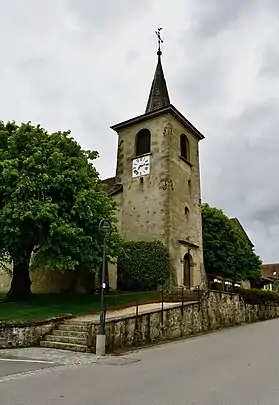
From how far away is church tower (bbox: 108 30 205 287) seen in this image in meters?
28.6

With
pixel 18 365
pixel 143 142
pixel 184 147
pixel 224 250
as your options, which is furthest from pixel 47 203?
pixel 224 250

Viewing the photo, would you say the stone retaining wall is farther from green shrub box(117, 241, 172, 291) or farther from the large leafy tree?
green shrub box(117, 241, 172, 291)

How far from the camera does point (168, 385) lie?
28.4ft

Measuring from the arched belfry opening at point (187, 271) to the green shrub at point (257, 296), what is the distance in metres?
3.42

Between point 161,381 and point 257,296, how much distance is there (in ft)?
76.4

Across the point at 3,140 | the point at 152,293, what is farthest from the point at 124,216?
the point at 3,140

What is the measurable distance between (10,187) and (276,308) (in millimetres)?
25113

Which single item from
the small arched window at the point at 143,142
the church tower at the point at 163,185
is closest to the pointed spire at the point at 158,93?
the church tower at the point at 163,185

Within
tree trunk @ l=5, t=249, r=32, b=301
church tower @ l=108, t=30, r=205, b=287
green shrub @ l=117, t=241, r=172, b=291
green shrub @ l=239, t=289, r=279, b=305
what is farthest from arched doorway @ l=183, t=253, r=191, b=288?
tree trunk @ l=5, t=249, r=32, b=301

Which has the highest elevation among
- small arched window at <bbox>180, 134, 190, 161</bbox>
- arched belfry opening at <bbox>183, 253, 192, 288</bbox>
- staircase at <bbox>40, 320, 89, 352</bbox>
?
small arched window at <bbox>180, 134, 190, 161</bbox>

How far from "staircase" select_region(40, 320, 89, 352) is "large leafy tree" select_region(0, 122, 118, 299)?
114 inches

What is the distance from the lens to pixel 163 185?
29062mm

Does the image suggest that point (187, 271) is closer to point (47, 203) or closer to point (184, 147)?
point (184, 147)

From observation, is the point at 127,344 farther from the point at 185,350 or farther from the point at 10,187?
the point at 10,187
